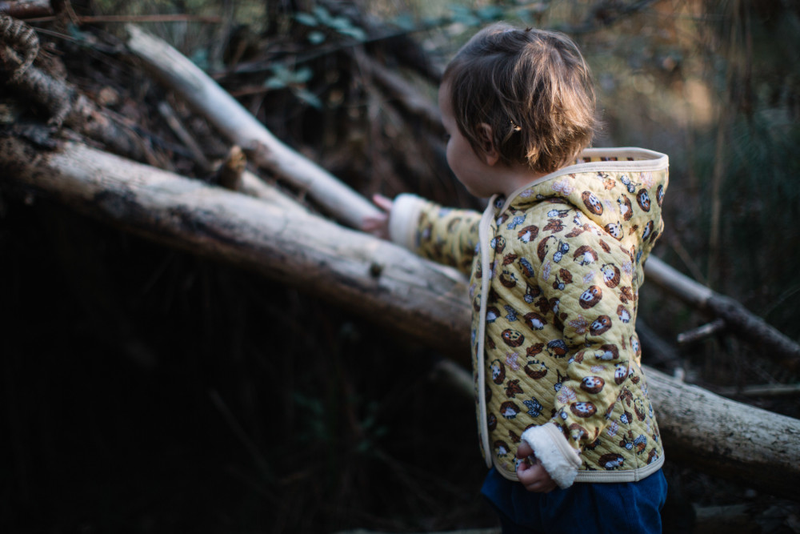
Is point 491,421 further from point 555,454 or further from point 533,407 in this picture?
point 555,454

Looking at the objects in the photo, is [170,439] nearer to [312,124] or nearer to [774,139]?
[312,124]

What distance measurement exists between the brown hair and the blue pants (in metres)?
0.72

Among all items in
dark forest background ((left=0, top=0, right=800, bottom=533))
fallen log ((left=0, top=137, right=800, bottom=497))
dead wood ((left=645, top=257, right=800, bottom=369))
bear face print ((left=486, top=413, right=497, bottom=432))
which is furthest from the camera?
dark forest background ((left=0, top=0, right=800, bottom=533))

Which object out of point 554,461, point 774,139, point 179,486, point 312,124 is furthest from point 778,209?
point 179,486

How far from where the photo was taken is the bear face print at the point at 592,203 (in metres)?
0.97

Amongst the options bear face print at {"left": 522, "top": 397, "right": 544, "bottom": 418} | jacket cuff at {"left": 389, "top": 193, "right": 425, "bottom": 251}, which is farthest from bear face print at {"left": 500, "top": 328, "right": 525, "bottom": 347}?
jacket cuff at {"left": 389, "top": 193, "right": 425, "bottom": 251}

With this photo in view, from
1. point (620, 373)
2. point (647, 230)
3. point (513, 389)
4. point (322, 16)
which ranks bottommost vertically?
point (513, 389)

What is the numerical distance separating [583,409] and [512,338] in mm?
217

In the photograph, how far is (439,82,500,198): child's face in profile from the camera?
110cm

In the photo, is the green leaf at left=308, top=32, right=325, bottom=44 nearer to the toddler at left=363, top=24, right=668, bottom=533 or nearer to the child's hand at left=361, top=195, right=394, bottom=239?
the child's hand at left=361, top=195, right=394, bottom=239

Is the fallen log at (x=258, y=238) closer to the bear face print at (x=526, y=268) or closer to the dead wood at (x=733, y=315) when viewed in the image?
the bear face print at (x=526, y=268)

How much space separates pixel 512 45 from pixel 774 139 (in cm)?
180

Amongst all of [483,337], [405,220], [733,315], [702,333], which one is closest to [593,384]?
[483,337]

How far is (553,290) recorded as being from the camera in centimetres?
93
